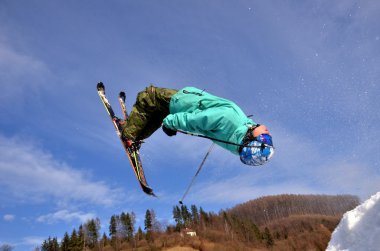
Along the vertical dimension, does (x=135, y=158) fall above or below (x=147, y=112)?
below

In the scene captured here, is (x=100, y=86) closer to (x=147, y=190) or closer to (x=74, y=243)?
(x=147, y=190)

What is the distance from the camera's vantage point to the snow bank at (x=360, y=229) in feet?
12.4

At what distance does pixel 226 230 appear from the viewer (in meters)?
115

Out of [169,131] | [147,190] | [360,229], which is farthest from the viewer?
[147,190]

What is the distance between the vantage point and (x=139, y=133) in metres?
8.13

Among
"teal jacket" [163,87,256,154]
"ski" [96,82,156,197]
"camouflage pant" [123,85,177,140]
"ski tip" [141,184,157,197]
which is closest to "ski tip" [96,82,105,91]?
"ski" [96,82,156,197]

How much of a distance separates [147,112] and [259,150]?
3387 mm

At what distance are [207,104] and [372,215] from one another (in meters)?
3.21

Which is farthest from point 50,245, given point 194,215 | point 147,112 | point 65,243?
point 147,112

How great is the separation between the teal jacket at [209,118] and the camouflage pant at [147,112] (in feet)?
2.36

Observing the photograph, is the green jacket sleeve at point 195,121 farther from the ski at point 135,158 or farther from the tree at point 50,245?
the tree at point 50,245

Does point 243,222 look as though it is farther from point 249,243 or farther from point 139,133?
point 139,133

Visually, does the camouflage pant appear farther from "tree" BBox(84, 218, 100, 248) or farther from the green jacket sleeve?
"tree" BBox(84, 218, 100, 248)

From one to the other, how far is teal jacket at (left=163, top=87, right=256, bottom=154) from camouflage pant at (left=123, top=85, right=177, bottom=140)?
0.72m
